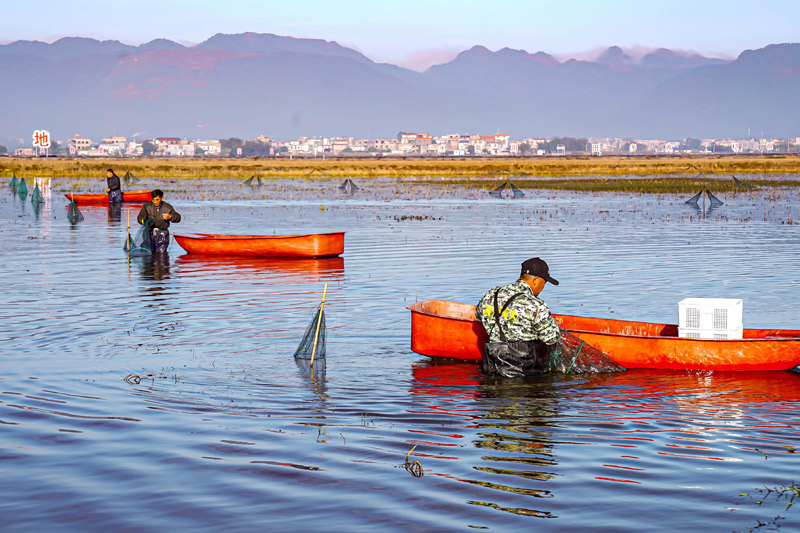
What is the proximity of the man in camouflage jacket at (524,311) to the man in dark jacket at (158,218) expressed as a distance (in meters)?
15.2

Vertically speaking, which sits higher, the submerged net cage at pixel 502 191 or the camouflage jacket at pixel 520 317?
the submerged net cage at pixel 502 191

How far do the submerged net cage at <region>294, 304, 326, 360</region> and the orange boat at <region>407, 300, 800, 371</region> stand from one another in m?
1.55

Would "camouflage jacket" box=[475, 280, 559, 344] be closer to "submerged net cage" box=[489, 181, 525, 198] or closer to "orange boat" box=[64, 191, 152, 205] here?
"orange boat" box=[64, 191, 152, 205]

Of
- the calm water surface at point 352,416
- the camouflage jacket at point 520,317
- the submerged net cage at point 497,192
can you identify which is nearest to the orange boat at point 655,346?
the calm water surface at point 352,416

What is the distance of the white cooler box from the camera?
1370 cm

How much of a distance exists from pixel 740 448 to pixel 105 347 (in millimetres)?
9397

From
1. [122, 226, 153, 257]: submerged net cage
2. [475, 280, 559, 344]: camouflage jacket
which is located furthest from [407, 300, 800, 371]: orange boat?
[122, 226, 153, 257]: submerged net cage

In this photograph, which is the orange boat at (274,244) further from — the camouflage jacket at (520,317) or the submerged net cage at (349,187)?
the submerged net cage at (349,187)

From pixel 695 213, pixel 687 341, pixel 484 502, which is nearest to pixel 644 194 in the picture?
pixel 695 213

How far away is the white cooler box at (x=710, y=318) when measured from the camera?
45.0ft

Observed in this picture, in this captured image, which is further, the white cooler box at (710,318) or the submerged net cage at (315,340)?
the submerged net cage at (315,340)

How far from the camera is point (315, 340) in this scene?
13.7 m

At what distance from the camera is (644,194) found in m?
62.9

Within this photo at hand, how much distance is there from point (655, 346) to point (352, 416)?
180 inches
